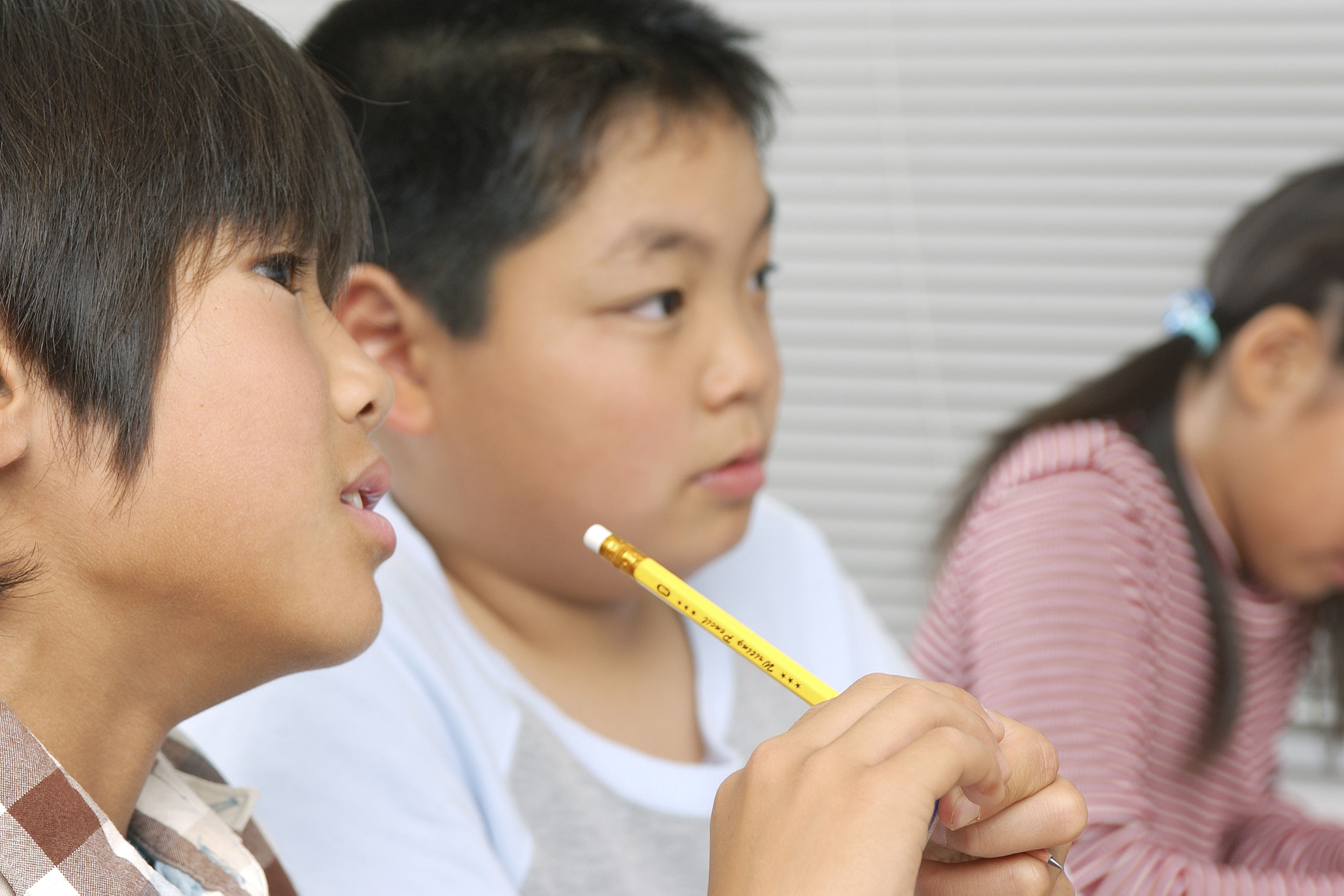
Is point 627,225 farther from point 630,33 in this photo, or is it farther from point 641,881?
point 641,881

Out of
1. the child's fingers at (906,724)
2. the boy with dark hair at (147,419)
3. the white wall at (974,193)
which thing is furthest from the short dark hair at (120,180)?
the white wall at (974,193)

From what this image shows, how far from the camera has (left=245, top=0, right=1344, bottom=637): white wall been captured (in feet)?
5.35

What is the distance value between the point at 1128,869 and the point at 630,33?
715 mm

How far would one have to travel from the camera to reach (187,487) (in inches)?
21.6

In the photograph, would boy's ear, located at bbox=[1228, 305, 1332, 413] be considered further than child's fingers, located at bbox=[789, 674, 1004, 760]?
Yes

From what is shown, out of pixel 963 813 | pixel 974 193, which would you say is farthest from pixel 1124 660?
pixel 974 193

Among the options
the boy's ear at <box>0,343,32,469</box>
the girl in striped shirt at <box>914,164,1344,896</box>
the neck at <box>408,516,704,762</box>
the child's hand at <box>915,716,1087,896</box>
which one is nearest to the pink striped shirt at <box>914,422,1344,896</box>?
the girl in striped shirt at <box>914,164,1344,896</box>

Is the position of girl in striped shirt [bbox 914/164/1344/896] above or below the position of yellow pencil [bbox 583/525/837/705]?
below

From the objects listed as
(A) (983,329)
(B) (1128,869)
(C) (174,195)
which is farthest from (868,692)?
(A) (983,329)

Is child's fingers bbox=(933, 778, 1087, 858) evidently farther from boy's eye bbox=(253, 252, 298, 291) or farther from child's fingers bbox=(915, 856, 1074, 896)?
boy's eye bbox=(253, 252, 298, 291)

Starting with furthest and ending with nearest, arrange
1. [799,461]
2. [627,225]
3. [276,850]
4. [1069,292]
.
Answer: [799,461]
[1069,292]
[627,225]
[276,850]

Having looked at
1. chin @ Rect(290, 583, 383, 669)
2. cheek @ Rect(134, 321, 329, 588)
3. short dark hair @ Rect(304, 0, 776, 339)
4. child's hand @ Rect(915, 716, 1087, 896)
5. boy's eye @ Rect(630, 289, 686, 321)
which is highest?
short dark hair @ Rect(304, 0, 776, 339)

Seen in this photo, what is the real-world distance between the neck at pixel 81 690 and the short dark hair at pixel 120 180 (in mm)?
78

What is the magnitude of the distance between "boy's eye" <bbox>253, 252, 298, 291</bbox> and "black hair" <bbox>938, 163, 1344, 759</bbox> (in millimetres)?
813
